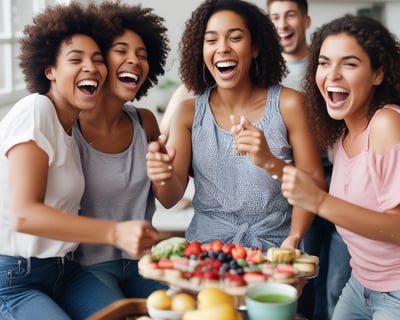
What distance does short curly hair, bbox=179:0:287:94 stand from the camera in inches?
66.7

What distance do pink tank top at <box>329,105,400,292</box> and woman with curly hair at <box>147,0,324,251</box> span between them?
0.19m

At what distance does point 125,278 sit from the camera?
5.34ft

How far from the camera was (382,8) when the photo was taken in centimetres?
356

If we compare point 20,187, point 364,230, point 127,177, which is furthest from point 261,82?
point 20,187

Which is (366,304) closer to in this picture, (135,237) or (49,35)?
(135,237)

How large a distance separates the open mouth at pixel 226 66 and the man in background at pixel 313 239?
1.10ft

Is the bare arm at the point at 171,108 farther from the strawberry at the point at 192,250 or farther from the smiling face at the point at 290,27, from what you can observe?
the strawberry at the point at 192,250

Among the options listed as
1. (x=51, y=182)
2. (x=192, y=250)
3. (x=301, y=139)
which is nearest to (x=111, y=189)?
(x=51, y=182)

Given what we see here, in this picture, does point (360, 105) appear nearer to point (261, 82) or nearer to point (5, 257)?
point (261, 82)

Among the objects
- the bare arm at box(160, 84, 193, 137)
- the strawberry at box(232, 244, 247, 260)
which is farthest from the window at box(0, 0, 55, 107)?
the strawberry at box(232, 244, 247, 260)

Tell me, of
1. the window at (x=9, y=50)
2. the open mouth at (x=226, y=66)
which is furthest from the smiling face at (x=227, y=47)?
the window at (x=9, y=50)

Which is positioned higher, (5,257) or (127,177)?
(127,177)

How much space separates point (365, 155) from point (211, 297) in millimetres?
569

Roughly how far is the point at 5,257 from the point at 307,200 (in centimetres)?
75
